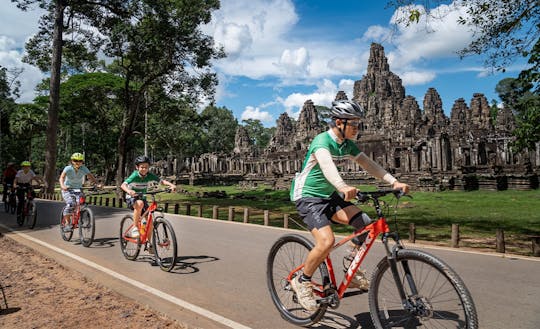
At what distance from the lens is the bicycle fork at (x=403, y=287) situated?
2922 millimetres

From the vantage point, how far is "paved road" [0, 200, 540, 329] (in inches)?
155

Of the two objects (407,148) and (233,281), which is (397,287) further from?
(407,148)

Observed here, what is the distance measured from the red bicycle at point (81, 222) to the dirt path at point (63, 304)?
1.67 m

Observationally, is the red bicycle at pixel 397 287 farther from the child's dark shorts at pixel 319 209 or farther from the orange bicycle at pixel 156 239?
the orange bicycle at pixel 156 239

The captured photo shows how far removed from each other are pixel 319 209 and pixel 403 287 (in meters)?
0.97

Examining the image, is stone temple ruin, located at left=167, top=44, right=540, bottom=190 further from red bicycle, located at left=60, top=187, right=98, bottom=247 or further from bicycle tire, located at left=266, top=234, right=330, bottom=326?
red bicycle, located at left=60, top=187, right=98, bottom=247

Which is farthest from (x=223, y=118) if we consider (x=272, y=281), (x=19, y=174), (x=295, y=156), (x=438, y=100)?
(x=272, y=281)

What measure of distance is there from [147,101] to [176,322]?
26.9 metres

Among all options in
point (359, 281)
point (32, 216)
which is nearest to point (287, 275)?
point (359, 281)

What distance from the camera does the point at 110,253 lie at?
7273mm

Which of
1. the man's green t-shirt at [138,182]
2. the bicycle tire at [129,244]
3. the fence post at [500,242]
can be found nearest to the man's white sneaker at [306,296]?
the bicycle tire at [129,244]

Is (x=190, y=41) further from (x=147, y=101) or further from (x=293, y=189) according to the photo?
(x=293, y=189)

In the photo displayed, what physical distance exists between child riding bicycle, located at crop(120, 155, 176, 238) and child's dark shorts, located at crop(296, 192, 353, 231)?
10.6 ft

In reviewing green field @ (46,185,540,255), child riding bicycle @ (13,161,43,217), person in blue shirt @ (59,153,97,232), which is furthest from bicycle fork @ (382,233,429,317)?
child riding bicycle @ (13,161,43,217)
